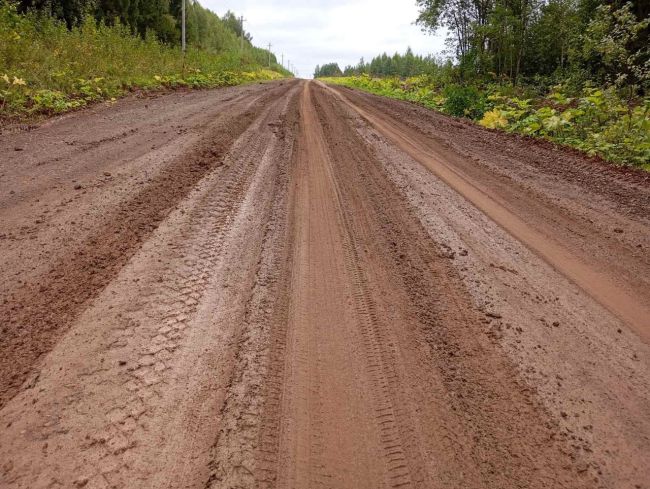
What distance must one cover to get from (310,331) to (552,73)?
21.4 m

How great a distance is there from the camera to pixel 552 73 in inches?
727

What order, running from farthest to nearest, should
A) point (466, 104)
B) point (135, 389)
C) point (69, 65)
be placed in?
point (466, 104) → point (69, 65) → point (135, 389)

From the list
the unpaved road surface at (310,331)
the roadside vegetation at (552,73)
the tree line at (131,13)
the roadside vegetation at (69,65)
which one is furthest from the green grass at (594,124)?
the tree line at (131,13)

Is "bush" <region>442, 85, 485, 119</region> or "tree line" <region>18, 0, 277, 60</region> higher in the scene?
"tree line" <region>18, 0, 277, 60</region>

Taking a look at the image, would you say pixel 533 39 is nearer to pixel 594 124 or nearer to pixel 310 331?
pixel 594 124

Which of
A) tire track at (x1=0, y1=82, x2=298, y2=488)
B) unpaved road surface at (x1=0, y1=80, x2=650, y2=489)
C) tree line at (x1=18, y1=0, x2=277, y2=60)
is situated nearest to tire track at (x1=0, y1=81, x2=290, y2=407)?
unpaved road surface at (x1=0, y1=80, x2=650, y2=489)

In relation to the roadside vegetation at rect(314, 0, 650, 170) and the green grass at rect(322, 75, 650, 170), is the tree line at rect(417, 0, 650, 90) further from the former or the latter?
the green grass at rect(322, 75, 650, 170)

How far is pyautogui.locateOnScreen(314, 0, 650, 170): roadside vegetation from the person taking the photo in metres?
7.80

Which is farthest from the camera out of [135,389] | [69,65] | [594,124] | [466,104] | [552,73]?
[552,73]

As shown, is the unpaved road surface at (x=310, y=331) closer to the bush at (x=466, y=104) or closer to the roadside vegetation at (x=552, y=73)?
the roadside vegetation at (x=552, y=73)

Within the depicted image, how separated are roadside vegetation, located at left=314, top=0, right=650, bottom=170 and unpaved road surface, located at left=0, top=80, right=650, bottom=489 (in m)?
4.10

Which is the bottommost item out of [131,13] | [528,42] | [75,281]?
[75,281]

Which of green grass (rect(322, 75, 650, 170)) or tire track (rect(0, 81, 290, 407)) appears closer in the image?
tire track (rect(0, 81, 290, 407))

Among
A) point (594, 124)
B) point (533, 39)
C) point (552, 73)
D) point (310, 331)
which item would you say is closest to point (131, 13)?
point (533, 39)
